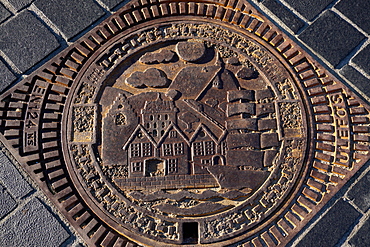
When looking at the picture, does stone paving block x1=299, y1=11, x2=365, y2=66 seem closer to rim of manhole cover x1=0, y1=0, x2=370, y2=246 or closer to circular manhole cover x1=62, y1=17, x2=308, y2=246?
rim of manhole cover x1=0, y1=0, x2=370, y2=246

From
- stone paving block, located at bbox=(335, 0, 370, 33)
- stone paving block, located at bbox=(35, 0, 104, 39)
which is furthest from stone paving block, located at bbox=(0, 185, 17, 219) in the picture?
stone paving block, located at bbox=(335, 0, 370, 33)

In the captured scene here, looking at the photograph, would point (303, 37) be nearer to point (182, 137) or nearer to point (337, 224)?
point (182, 137)

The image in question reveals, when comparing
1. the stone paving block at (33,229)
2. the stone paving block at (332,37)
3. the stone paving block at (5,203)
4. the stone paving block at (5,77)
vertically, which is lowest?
the stone paving block at (33,229)

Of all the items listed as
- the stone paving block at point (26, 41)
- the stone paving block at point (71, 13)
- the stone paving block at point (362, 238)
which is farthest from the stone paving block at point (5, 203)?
the stone paving block at point (362, 238)

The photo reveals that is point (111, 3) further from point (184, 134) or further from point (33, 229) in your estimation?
point (33, 229)

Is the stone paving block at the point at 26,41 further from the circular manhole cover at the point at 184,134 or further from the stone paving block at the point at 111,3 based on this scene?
the stone paving block at the point at 111,3

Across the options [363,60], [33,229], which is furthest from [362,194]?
[33,229]
